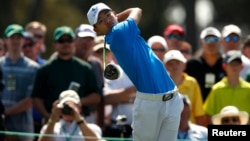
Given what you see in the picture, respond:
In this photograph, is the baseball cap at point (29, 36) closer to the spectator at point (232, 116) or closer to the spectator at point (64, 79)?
the spectator at point (64, 79)

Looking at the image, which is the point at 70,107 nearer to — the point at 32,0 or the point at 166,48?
the point at 166,48

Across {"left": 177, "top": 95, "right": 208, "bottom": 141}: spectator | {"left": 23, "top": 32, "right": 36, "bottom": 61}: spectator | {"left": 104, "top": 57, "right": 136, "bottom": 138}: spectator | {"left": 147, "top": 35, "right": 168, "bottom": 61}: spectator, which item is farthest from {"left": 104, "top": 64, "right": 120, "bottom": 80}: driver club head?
{"left": 23, "top": 32, "right": 36, "bottom": 61}: spectator

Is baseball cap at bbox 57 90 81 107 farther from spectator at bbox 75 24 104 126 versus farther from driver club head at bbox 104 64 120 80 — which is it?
driver club head at bbox 104 64 120 80

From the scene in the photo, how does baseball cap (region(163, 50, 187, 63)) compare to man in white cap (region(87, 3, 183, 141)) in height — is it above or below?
above

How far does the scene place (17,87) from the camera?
17.4 metres

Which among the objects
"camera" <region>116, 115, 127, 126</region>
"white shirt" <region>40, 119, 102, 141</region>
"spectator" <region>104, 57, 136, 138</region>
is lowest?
"white shirt" <region>40, 119, 102, 141</region>

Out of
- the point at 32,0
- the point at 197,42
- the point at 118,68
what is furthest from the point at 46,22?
the point at 118,68

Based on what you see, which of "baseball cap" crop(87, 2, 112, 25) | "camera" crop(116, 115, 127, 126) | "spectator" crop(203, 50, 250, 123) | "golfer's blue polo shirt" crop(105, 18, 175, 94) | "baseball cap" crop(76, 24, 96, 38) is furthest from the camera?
"baseball cap" crop(76, 24, 96, 38)

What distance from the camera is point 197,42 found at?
113 feet

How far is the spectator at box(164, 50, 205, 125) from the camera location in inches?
674

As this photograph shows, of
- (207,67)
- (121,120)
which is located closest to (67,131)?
(121,120)

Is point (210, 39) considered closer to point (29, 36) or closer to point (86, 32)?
point (86, 32)

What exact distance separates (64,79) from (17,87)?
32.4 inches

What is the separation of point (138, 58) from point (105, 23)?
530mm
